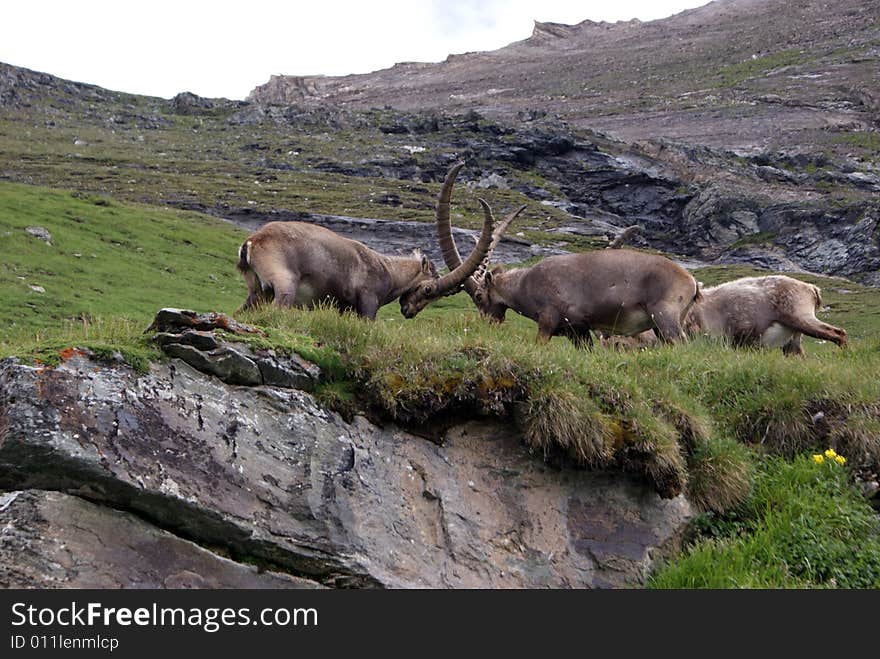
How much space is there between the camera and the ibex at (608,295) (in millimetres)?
12922

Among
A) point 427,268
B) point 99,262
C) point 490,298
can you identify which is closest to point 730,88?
point 99,262

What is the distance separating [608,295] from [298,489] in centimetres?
761

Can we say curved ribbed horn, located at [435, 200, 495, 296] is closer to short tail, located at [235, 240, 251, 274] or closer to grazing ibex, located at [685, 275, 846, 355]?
short tail, located at [235, 240, 251, 274]

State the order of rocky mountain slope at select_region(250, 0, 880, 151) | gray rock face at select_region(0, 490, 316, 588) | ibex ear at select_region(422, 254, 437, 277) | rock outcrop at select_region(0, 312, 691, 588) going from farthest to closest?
rocky mountain slope at select_region(250, 0, 880, 151) < ibex ear at select_region(422, 254, 437, 277) < rock outcrop at select_region(0, 312, 691, 588) < gray rock face at select_region(0, 490, 316, 588)

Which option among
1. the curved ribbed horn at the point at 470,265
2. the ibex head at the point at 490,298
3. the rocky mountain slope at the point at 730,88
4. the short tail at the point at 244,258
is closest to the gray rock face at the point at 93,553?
the short tail at the point at 244,258

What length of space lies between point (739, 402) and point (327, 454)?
14.6 ft

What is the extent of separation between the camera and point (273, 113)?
419 feet

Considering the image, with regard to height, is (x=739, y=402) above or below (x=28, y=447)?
below

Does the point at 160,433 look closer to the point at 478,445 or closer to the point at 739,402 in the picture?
the point at 478,445

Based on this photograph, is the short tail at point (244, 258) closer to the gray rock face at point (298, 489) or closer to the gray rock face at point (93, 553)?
the gray rock face at point (298, 489)

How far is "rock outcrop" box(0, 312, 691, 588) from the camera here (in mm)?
5648

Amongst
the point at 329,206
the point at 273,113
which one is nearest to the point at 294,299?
the point at 329,206

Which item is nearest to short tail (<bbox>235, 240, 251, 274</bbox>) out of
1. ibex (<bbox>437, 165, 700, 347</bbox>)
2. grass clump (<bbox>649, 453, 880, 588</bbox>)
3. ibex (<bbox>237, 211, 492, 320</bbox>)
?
ibex (<bbox>237, 211, 492, 320</bbox>)

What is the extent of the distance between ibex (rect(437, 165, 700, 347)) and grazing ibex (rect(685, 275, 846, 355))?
2.66ft
